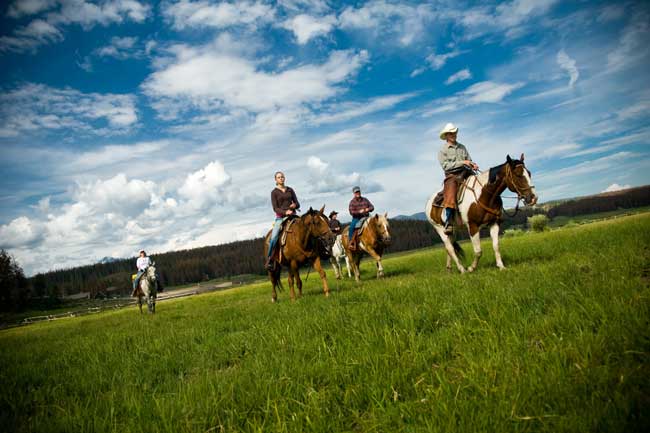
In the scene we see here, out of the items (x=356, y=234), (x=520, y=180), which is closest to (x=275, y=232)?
(x=356, y=234)

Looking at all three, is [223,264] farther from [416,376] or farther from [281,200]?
[416,376]

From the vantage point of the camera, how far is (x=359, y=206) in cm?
1772

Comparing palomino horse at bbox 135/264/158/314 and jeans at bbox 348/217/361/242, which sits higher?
jeans at bbox 348/217/361/242

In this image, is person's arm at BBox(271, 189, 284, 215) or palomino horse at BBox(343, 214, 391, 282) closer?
person's arm at BBox(271, 189, 284, 215)

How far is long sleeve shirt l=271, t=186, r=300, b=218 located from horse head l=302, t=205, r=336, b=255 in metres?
0.81

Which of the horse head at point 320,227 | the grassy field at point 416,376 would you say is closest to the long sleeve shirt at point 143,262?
the horse head at point 320,227

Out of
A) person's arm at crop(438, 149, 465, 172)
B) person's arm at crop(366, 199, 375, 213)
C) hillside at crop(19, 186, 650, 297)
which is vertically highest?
person's arm at crop(438, 149, 465, 172)

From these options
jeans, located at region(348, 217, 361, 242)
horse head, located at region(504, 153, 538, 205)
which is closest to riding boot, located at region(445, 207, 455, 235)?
horse head, located at region(504, 153, 538, 205)

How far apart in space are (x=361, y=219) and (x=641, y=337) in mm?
14777

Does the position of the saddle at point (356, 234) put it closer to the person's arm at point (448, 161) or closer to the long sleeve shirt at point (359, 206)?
the long sleeve shirt at point (359, 206)

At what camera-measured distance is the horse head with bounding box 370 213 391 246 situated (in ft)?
50.5

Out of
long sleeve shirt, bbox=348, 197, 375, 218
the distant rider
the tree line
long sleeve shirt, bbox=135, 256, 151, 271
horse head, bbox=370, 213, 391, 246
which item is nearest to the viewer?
the distant rider

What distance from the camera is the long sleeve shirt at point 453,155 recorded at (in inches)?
448

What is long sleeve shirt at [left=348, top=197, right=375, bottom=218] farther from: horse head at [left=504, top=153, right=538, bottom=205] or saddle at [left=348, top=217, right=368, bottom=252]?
horse head at [left=504, top=153, right=538, bottom=205]
